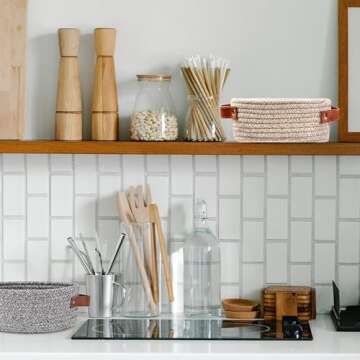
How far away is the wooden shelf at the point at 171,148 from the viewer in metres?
2.97

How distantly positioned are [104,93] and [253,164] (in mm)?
555

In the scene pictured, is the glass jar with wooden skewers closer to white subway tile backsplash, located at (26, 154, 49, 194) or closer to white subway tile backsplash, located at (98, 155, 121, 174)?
white subway tile backsplash, located at (98, 155, 121, 174)

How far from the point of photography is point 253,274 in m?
3.22

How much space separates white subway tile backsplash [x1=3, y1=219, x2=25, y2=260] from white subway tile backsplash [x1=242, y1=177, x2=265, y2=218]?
76 cm

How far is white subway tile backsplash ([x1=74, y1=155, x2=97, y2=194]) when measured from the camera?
127 inches

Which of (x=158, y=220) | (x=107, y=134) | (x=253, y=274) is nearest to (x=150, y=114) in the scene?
(x=107, y=134)

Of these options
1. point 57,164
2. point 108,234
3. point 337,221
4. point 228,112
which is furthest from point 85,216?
point 337,221

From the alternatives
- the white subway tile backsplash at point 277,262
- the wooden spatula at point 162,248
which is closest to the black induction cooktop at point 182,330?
the wooden spatula at point 162,248

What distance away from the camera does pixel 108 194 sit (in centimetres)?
323

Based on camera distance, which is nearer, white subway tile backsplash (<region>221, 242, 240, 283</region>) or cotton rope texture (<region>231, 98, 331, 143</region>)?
cotton rope texture (<region>231, 98, 331, 143</region>)

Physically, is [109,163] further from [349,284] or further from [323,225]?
[349,284]

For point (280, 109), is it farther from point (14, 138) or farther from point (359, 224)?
point (14, 138)

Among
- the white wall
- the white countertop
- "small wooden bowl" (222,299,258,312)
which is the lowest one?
the white countertop

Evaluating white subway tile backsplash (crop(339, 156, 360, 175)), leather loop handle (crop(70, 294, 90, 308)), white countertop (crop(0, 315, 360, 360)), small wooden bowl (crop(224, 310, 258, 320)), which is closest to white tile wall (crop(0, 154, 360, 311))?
white subway tile backsplash (crop(339, 156, 360, 175))
